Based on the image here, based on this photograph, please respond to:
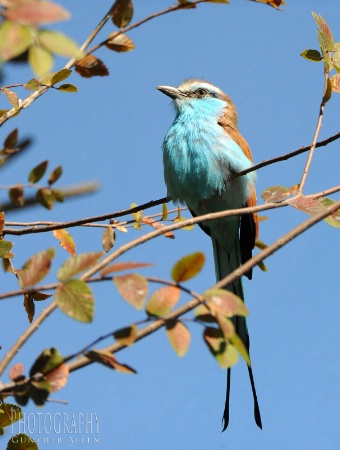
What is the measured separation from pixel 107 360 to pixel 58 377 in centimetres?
14

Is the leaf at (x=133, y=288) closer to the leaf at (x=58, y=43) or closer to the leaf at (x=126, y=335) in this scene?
the leaf at (x=126, y=335)

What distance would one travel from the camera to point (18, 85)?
8.11ft

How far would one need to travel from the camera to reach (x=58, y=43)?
1.17 metres

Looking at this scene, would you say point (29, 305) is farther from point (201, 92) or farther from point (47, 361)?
point (201, 92)

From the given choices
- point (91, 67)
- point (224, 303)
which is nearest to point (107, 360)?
point (224, 303)

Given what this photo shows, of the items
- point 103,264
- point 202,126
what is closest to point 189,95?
point 202,126

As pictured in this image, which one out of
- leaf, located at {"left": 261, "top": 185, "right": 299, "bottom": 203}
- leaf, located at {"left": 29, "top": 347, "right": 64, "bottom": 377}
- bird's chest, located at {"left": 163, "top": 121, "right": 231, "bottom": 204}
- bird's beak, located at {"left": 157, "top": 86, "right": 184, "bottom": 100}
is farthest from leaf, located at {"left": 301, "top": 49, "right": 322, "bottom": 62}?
bird's beak, located at {"left": 157, "top": 86, "right": 184, "bottom": 100}

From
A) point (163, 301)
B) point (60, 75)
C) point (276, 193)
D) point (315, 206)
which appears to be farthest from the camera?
point (60, 75)

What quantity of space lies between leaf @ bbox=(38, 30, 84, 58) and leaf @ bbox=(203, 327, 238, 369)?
683mm

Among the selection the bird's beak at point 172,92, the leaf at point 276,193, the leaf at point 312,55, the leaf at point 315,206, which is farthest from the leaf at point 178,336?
the bird's beak at point 172,92

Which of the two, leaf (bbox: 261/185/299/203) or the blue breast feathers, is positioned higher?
leaf (bbox: 261/185/299/203)

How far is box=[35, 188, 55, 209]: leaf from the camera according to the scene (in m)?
2.09

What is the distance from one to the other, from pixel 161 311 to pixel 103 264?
0.63ft

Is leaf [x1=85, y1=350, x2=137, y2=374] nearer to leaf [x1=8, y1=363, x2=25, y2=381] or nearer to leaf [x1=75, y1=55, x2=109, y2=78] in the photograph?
leaf [x1=8, y1=363, x2=25, y2=381]
